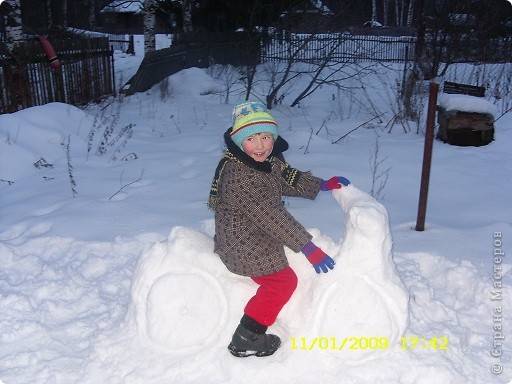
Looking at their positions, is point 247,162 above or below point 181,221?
above

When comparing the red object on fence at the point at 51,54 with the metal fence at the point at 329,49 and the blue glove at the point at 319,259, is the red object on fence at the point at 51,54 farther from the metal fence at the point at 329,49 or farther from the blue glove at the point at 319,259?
the blue glove at the point at 319,259

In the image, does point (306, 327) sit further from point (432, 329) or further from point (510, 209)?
point (510, 209)

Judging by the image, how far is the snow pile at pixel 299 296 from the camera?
2.43m

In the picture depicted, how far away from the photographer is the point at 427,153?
386 cm

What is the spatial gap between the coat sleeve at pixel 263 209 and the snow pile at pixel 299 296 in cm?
27

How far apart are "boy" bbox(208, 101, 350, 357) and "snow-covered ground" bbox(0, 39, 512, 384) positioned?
11cm

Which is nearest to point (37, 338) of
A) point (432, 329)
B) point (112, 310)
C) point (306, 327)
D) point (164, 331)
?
point (112, 310)

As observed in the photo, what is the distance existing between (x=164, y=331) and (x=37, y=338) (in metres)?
0.81

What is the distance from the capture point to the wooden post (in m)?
3.74

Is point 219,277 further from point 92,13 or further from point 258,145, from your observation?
point 92,13

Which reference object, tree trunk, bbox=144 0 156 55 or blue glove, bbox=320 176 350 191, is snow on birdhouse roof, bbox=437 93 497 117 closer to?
blue glove, bbox=320 176 350 191

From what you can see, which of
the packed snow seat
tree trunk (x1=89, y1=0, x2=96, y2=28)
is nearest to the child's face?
the packed snow seat

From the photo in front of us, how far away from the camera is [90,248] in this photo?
12.7 ft

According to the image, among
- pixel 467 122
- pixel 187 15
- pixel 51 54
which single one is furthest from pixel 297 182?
pixel 187 15
